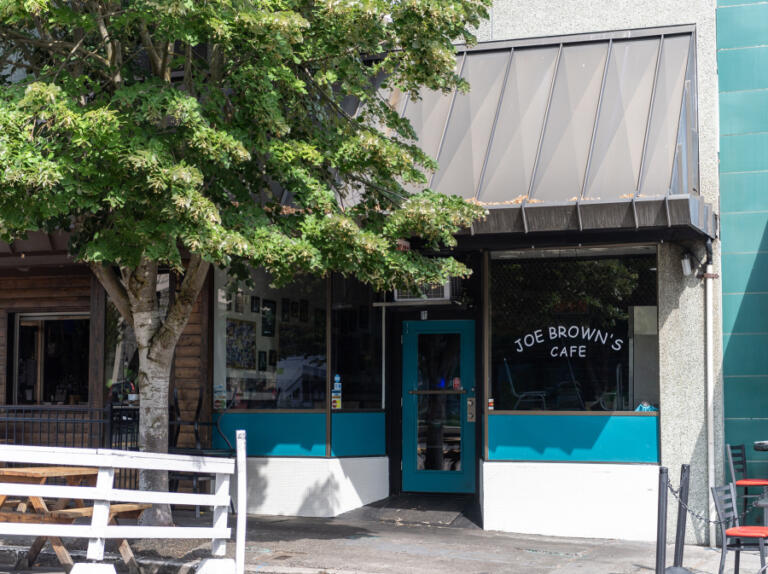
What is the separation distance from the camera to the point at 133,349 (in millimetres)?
12680

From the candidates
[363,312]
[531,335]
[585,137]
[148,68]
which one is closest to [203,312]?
[363,312]

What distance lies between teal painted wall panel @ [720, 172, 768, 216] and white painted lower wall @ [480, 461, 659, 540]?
312 centimetres

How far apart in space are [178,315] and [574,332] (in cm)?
444

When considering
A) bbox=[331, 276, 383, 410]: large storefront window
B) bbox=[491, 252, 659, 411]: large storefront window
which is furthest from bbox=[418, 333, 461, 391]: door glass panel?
bbox=[491, 252, 659, 411]: large storefront window

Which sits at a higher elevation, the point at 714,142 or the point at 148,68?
the point at 148,68

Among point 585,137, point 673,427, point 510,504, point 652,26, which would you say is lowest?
point 510,504

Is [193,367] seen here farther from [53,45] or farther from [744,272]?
[744,272]

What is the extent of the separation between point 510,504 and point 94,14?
671 cm

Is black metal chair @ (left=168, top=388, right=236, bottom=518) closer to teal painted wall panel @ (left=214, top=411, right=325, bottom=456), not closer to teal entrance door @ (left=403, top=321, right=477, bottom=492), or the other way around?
teal painted wall panel @ (left=214, top=411, right=325, bottom=456)

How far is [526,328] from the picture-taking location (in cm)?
1105

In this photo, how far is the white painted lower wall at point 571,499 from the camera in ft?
34.1

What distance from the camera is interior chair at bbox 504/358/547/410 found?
10.9 m

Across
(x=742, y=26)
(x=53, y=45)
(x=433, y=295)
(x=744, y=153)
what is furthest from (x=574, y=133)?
(x=53, y=45)

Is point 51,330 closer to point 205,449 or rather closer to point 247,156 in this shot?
point 205,449
